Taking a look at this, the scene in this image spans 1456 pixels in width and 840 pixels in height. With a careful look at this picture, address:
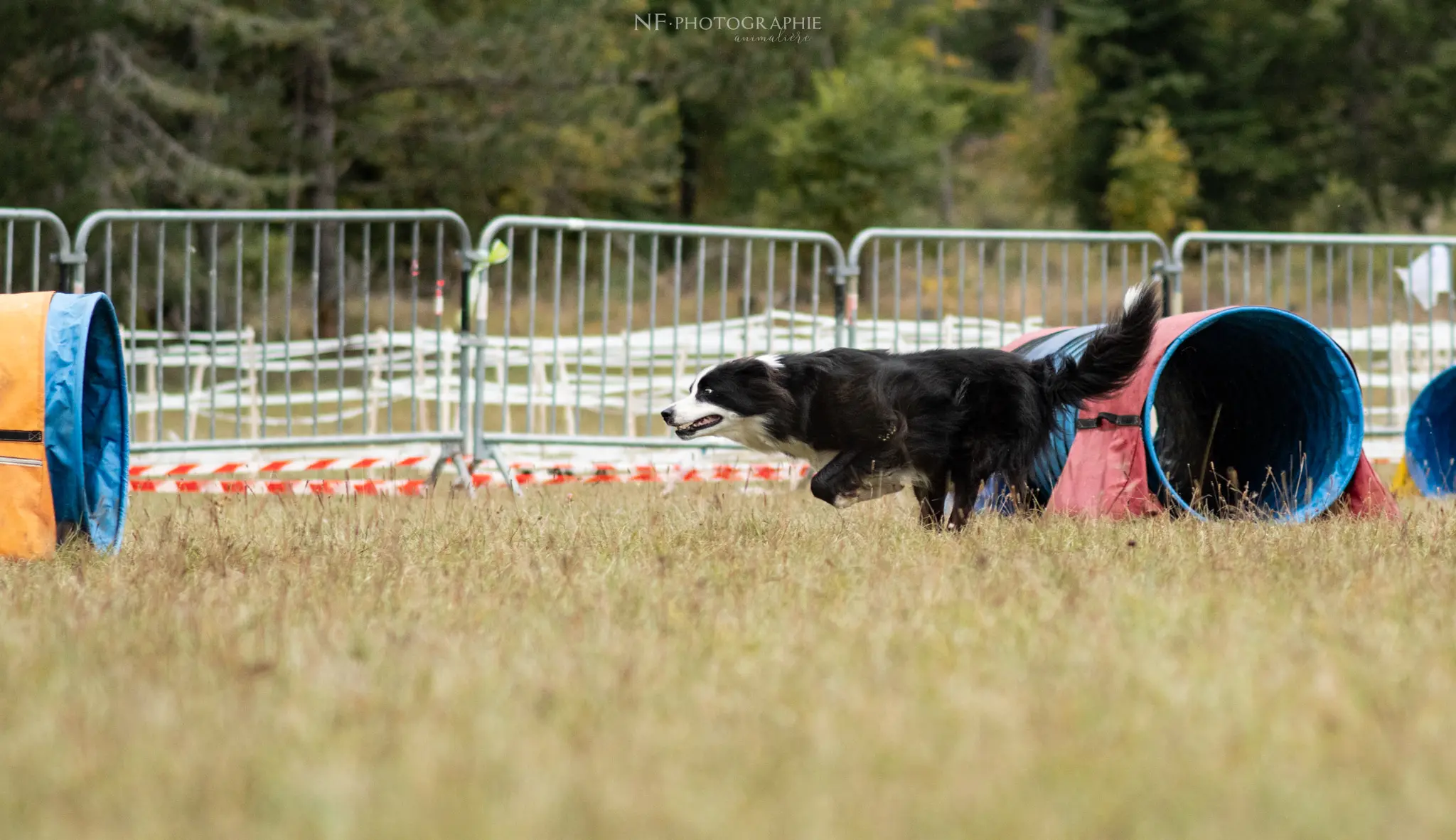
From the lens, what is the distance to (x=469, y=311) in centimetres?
873

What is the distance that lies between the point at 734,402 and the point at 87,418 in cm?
254

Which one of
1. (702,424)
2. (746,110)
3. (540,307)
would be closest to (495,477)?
(702,424)

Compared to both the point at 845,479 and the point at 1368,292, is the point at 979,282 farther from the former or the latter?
the point at 845,479

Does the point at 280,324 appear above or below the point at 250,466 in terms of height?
above

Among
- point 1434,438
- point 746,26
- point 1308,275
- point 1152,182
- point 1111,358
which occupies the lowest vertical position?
point 1434,438

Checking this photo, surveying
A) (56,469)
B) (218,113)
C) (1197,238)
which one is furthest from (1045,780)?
(218,113)

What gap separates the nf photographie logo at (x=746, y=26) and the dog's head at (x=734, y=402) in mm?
21406

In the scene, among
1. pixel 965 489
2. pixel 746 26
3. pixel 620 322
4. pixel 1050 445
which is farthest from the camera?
pixel 746 26

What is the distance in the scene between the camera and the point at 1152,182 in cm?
3070

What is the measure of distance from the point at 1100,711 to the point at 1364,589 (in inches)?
69.9

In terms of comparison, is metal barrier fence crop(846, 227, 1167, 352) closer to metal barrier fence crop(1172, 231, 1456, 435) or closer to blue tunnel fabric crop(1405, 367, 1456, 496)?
metal barrier fence crop(1172, 231, 1456, 435)

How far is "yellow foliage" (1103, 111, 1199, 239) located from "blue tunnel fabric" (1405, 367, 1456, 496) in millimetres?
21938

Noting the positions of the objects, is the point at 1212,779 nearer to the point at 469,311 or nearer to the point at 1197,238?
the point at 469,311

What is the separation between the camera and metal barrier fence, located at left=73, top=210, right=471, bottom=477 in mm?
8789
